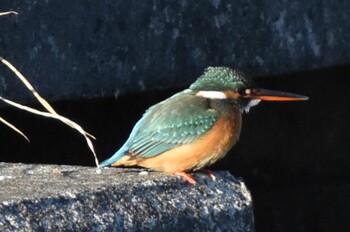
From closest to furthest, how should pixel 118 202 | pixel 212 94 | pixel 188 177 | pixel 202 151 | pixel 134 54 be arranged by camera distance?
1. pixel 118 202
2. pixel 188 177
3. pixel 202 151
4. pixel 212 94
5. pixel 134 54

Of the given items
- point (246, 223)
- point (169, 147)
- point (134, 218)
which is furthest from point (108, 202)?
point (169, 147)

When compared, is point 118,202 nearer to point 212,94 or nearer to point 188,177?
point 188,177

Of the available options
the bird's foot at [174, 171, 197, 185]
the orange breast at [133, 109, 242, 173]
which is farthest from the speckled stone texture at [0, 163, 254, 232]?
the orange breast at [133, 109, 242, 173]

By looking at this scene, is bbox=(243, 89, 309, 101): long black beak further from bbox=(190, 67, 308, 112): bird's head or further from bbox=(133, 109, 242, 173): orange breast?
bbox=(133, 109, 242, 173): orange breast

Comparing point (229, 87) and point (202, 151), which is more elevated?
point (229, 87)

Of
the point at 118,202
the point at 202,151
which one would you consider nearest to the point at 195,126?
the point at 202,151

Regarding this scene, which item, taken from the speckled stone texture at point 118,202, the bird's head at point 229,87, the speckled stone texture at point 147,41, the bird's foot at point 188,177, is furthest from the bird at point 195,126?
the speckled stone texture at point 118,202
